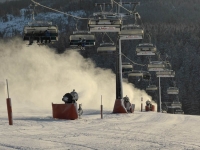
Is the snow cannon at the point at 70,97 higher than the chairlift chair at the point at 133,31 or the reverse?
the reverse

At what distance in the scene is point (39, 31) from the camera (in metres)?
14.7

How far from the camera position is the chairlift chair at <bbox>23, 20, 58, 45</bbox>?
576 inches

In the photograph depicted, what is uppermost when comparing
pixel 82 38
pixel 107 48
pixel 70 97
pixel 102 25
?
pixel 102 25

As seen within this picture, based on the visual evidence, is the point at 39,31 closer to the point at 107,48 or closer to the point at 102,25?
the point at 102,25

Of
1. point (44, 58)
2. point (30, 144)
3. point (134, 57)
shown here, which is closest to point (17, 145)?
point (30, 144)

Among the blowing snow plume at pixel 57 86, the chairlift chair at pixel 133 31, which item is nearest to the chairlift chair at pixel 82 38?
the chairlift chair at pixel 133 31

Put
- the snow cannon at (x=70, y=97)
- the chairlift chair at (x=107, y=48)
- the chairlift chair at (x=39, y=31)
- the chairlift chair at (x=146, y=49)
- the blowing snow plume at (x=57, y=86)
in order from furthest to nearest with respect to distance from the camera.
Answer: the blowing snow plume at (x=57, y=86) < the chairlift chair at (x=146, y=49) < the chairlift chair at (x=107, y=48) < the snow cannon at (x=70, y=97) < the chairlift chair at (x=39, y=31)

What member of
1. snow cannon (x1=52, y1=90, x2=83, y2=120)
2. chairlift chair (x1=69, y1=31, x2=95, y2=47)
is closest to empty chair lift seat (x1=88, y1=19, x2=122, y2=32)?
chairlift chair (x1=69, y1=31, x2=95, y2=47)

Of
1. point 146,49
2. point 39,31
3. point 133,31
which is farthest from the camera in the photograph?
point 146,49

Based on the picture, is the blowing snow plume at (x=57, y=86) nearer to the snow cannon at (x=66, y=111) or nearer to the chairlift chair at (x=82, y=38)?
the chairlift chair at (x=82, y=38)

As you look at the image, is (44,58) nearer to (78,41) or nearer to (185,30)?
(78,41)

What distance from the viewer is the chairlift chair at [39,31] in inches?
576

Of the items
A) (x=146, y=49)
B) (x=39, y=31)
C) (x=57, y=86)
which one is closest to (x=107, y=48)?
(x=146, y=49)

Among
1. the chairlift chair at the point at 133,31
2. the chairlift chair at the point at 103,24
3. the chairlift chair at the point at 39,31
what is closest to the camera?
the chairlift chair at the point at 39,31
